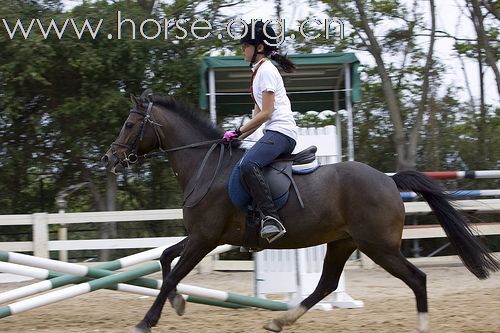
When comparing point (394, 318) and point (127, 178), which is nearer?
point (394, 318)

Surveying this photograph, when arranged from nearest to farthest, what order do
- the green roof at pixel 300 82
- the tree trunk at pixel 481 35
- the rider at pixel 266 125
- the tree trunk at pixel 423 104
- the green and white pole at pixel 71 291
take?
the rider at pixel 266 125, the green and white pole at pixel 71 291, the green roof at pixel 300 82, the tree trunk at pixel 423 104, the tree trunk at pixel 481 35

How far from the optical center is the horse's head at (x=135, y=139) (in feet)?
20.1

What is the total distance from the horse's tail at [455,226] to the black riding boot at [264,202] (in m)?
1.22

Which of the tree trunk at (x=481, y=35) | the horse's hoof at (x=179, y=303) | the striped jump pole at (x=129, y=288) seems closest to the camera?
the horse's hoof at (x=179, y=303)

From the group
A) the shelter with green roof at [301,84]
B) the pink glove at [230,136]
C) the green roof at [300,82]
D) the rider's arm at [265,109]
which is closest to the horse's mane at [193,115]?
the pink glove at [230,136]

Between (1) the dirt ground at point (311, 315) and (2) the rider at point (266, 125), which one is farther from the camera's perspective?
(1) the dirt ground at point (311, 315)

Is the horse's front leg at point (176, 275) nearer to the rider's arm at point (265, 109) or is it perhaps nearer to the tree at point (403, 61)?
the rider's arm at point (265, 109)

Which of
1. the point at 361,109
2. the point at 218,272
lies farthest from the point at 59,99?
the point at 361,109

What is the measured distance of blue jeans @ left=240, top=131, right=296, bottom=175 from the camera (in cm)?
584

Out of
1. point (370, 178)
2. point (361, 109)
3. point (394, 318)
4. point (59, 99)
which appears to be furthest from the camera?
point (361, 109)

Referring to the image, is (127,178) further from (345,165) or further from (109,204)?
(345,165)

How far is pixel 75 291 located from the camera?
640 centimetres

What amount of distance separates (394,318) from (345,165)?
1793mm

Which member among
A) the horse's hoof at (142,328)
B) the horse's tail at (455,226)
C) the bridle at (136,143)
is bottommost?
the horse's hoof at (142,328)
